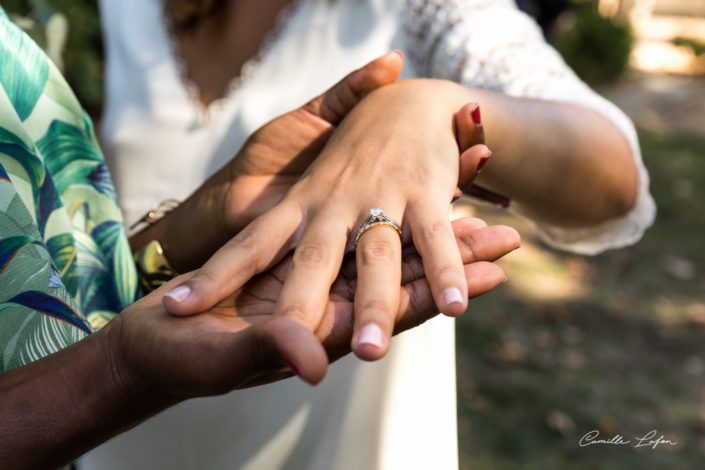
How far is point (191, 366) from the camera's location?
0.89 meters

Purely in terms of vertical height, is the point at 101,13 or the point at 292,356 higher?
the point at 101,13

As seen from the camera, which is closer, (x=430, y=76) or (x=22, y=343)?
(x=22, y=343)

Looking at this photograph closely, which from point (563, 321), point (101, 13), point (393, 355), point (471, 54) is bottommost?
point (563, 321)

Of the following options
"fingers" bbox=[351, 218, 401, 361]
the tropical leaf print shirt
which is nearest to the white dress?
the tropical leaf print shirt

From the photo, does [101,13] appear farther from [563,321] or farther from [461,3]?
[563,321]

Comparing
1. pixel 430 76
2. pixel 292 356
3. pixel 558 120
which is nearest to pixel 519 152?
→ pixel 558 120

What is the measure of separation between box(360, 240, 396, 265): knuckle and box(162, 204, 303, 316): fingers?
155 mm

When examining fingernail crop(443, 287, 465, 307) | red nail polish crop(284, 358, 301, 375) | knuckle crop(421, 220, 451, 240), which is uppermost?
red nail polish crop(284, 358, 301, 375)

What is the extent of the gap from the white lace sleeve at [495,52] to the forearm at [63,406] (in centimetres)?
100

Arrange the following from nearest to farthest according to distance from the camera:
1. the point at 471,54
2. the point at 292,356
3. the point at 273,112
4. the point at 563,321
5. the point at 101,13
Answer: the point at 292,356 < the point at 471,54 < the point at 273,112 < the point at 101,13 < the point at 563,321

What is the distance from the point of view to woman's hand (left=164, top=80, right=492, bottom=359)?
981mm

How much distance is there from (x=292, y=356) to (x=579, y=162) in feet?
3.05

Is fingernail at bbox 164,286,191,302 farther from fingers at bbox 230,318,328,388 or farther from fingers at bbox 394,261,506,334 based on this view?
fingers at bbox 394,261,506,334

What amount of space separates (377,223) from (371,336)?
27 centimetres
